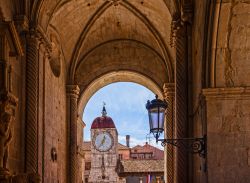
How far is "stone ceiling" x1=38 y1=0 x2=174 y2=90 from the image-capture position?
19.6 meters

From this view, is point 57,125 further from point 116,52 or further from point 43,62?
point 116,52

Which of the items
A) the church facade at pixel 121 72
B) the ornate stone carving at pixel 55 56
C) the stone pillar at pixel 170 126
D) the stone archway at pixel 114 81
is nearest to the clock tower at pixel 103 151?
the stone archway at pixel 114 81

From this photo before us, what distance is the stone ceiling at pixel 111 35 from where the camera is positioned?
1964cm

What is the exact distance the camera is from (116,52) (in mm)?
24172

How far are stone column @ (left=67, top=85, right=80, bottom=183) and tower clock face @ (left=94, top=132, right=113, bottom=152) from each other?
3945 cm

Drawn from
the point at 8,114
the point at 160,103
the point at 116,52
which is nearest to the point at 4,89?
the point at 8,114

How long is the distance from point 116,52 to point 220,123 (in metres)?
14.2

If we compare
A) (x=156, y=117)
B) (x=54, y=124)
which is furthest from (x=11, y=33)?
(x=54, y=124)

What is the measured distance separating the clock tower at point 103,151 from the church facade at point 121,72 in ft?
112

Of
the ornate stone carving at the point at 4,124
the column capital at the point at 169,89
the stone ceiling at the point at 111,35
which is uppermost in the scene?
the stone ceiling at the point at 111,35

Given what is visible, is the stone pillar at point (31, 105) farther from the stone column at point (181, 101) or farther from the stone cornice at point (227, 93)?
the stone cornice at point (227, 93)

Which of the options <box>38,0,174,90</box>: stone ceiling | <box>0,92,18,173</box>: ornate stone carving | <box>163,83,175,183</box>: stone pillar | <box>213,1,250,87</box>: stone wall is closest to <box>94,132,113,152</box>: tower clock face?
<box>38,0,174,90</box>: stone ceiling

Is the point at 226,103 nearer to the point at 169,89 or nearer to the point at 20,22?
the point at 20,22

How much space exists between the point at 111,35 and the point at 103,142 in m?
39.3
